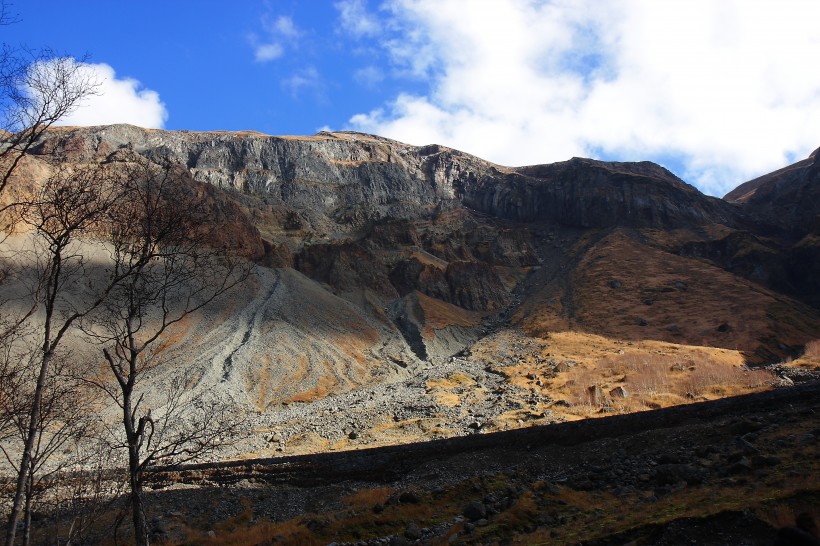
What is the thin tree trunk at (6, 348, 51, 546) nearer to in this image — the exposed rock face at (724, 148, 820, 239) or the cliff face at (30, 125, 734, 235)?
the cliff face at (30, 125, 734, 235)

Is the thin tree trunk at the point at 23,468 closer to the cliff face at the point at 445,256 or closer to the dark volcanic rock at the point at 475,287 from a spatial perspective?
the cliff face at the point at 445,256

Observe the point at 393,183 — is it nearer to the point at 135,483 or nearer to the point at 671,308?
the point at 671,308

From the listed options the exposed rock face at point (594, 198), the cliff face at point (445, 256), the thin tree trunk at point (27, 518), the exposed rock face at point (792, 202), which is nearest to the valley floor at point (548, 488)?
the thin tree trunk at point (27, 518)

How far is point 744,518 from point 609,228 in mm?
136035

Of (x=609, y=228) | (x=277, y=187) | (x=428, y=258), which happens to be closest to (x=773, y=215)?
(x=609, y=228)

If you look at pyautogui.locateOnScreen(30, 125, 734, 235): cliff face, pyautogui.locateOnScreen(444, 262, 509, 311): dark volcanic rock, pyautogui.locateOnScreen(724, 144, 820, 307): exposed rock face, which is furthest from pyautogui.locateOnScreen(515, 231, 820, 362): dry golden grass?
pyautogui.locateOnScreen(30, 125, 734, 235): cliff face

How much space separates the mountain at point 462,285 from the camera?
56562 millimetres

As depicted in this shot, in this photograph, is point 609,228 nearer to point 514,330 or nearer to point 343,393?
point 514,330

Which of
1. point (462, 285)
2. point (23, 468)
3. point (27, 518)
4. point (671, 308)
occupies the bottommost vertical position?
point (27, 518)

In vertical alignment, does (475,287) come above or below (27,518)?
above

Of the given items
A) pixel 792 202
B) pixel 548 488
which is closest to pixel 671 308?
pixel 792 202

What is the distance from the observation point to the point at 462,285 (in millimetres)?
111625

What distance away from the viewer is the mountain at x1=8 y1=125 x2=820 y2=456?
56.6 meters

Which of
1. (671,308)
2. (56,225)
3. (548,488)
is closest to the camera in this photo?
(56,225)
